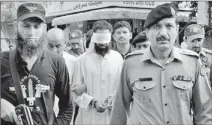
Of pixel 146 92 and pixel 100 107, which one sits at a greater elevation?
pixel 146 92

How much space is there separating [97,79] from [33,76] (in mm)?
3042

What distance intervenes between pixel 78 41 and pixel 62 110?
17.3ft

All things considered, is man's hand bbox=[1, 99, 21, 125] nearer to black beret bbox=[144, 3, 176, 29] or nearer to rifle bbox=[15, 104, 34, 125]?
rifle bbox=[15, 104, 34, 125]

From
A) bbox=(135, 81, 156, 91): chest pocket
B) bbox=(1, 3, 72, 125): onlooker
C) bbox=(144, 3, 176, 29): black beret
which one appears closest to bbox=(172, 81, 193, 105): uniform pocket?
bbox=(135, 81, 156, 91): chest pocket

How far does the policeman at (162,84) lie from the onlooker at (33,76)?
633 mm

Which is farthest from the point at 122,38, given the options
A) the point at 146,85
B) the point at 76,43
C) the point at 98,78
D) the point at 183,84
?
the point at 183,84

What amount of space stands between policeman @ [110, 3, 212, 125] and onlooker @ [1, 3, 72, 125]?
63cm

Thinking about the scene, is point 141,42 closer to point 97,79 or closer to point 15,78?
point 97,79

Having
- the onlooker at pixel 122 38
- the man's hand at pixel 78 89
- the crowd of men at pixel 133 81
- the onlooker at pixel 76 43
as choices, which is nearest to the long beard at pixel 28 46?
the crowd of men at pixel 133 81

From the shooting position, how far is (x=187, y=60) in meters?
4.54

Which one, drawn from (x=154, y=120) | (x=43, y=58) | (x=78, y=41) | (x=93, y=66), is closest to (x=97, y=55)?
(x=93, y=66)

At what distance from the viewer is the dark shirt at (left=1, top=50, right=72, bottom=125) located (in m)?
4.55

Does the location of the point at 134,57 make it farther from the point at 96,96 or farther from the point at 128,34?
the point at 128,34

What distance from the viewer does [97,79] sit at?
25.0ft
